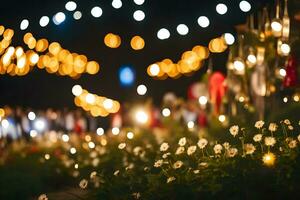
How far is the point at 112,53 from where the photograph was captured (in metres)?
22.6

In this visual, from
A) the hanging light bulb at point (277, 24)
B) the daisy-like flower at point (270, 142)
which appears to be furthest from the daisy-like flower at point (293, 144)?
the hanging light bulb at point (277, 24)

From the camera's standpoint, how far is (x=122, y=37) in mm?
18969

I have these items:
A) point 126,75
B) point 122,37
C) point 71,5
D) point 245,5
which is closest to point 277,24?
point 245,5

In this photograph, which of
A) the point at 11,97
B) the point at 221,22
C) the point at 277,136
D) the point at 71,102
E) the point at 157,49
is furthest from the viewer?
the point at 71,102

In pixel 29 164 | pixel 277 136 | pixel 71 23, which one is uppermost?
pixel 71 23

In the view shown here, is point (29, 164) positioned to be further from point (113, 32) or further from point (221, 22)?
point (221, 22)

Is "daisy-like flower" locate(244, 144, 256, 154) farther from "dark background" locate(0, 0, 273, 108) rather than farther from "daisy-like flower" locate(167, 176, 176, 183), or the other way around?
"dark background" locate(0, 0, 273, 108)

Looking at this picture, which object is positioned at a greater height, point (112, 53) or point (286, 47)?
point (112, 53)

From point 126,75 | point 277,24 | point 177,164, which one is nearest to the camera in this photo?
point 177,164

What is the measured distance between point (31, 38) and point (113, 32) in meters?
5.09

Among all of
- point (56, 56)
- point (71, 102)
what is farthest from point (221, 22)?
point (71, 102)

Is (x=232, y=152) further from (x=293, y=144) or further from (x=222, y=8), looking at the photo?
(x=222, y=8)

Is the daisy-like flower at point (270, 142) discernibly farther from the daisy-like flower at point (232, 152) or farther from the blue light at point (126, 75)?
the blue light at point (126, 75)

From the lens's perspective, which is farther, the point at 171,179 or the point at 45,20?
the point at 45,20
